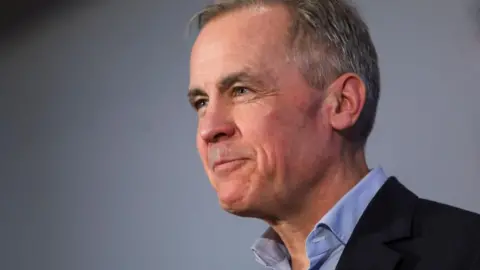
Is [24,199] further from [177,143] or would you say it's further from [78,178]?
[177,143]

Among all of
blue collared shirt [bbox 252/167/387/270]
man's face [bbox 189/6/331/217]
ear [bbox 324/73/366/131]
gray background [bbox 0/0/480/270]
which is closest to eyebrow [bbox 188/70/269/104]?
man's face [bbox 189/6/331/217]

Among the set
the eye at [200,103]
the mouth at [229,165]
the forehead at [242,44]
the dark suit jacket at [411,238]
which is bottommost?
the dark suit jacket at [411,238]

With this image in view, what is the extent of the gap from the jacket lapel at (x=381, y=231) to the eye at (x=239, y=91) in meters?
0.24

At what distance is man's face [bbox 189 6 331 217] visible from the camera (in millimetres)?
999

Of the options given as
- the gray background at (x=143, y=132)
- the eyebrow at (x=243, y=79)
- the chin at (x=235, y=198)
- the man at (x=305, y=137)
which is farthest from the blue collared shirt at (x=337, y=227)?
the gray background at (x=143, y=132)

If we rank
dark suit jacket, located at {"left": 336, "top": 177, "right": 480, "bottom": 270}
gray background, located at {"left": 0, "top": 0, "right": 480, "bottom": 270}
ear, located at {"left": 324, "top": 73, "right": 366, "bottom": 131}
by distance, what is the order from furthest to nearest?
gray background, located at {"left": 0, "top": 0, "right": 480, "bottom": 270}
ear, located at {"left": 324, "top": 73, "right": 366, "bottom": 131}
dark suit jacket, located at {"left": 336, "top": 177, "right": 480, "bottom": 270}

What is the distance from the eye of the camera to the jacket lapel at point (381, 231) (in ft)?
3.07

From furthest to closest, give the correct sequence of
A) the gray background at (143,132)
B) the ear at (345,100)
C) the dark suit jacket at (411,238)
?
1. the gray background at (143,132)
2. the ear at (345,100)
3. the dark suit jacket at (411,238)

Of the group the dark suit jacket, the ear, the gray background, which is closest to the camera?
the dark suit jacket

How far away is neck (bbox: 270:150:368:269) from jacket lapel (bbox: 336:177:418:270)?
0.16ft

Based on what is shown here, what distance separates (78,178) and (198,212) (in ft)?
1.11

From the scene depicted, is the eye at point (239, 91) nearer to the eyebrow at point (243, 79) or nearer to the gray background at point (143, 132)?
the eyebrow at point (243, 79)

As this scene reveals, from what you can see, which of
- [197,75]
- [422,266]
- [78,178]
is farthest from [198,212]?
[422,266]

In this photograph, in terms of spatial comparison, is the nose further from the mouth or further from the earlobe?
the earlobe
